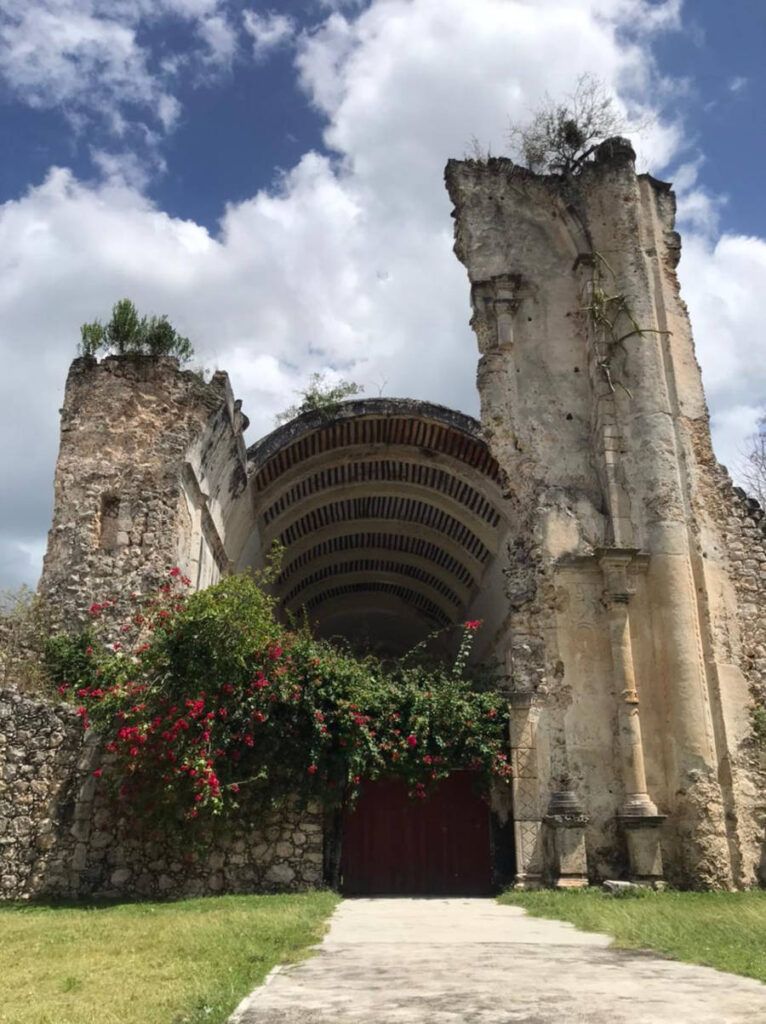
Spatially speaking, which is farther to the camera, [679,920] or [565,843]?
[565,843]

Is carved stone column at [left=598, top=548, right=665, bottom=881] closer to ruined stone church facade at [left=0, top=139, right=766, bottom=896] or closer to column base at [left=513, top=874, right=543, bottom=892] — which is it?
ruined stone church facade at [left=0, top=139, right=766, bottom=896]

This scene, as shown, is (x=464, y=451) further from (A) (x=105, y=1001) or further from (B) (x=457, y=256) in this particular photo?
(A) (x=105, y=1001)

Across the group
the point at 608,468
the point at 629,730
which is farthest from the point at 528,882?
the point at 608,468

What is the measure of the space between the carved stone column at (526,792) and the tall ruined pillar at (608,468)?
25 cm

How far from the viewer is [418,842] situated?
1282 cm

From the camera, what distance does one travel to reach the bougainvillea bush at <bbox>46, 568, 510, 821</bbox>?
10.5 m

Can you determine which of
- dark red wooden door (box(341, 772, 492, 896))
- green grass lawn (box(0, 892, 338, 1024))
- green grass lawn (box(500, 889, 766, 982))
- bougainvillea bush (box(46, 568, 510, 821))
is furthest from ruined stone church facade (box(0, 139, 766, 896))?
green grass lawn (box(0, 892, 338, 1024))

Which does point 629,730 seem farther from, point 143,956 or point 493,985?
point 143,956

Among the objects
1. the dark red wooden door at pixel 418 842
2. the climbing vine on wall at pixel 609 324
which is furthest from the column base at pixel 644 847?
the climbing vine on wall at pixel 609 324

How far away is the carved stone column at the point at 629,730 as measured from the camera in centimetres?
1116

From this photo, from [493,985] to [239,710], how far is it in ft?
21.9

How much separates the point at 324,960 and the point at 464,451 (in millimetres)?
11035

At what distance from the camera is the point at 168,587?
11.5 metres

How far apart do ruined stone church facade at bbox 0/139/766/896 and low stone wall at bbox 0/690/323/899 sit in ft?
0.09
